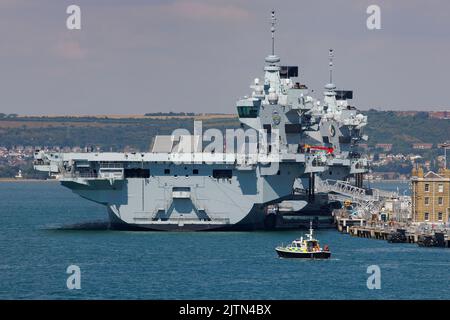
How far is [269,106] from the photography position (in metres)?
76.6

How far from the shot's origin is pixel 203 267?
5572cm

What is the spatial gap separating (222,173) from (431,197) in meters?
12.6

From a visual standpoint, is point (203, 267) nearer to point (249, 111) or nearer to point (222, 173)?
point (222, 173)

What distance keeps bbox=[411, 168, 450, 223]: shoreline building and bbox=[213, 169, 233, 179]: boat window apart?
11.2 m

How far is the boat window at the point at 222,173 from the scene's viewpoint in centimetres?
7106

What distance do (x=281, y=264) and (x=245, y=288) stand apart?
28.6 feet

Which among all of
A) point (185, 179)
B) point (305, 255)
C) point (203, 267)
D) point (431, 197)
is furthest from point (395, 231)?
point (203, 267)

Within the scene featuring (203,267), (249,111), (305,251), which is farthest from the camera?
(249,111)

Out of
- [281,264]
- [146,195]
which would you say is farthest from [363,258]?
[146,195]

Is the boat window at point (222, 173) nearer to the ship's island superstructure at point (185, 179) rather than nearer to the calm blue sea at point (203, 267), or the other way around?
the ship's island superstructure at point (185, 179)

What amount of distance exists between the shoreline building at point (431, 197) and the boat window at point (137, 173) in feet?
51.4

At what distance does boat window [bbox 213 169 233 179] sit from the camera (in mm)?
71062
